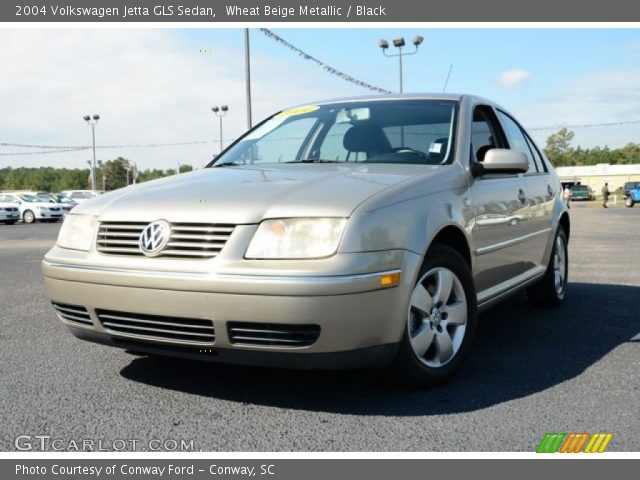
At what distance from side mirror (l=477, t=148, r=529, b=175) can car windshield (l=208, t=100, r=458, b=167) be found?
0.69ft

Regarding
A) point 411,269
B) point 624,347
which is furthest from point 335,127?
point 624,347

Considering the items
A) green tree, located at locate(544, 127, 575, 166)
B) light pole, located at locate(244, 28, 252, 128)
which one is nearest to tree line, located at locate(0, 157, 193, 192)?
green tree, located at locate(544, 127, 575, 166)

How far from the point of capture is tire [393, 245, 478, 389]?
3.17 metres

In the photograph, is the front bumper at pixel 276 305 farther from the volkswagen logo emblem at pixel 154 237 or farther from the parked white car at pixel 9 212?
the parked white car at pixel 9 212

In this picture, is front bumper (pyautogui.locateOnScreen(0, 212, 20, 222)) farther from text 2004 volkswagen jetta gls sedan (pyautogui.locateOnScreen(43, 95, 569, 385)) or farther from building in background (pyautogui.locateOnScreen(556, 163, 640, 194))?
building in background (pyautogui.locateOnScreen(556, 163, 640, 194))

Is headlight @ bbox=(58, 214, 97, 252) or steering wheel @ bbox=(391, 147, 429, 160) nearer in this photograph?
headlight @ bbox=(58, 214, 97, 252)

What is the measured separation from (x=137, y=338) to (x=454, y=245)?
171cm

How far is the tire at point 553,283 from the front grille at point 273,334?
10.2ft

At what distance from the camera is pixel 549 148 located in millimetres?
101938

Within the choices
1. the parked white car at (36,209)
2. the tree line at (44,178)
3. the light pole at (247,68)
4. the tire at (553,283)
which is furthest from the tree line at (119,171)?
the tire at (553,283)

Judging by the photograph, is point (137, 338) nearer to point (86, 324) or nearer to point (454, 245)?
point (86, 324)

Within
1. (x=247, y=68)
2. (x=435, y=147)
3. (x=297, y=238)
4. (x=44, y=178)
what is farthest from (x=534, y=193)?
(x=44, y=178)

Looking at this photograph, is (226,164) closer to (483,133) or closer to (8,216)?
(483,133)

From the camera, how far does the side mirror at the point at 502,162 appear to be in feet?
12.5
